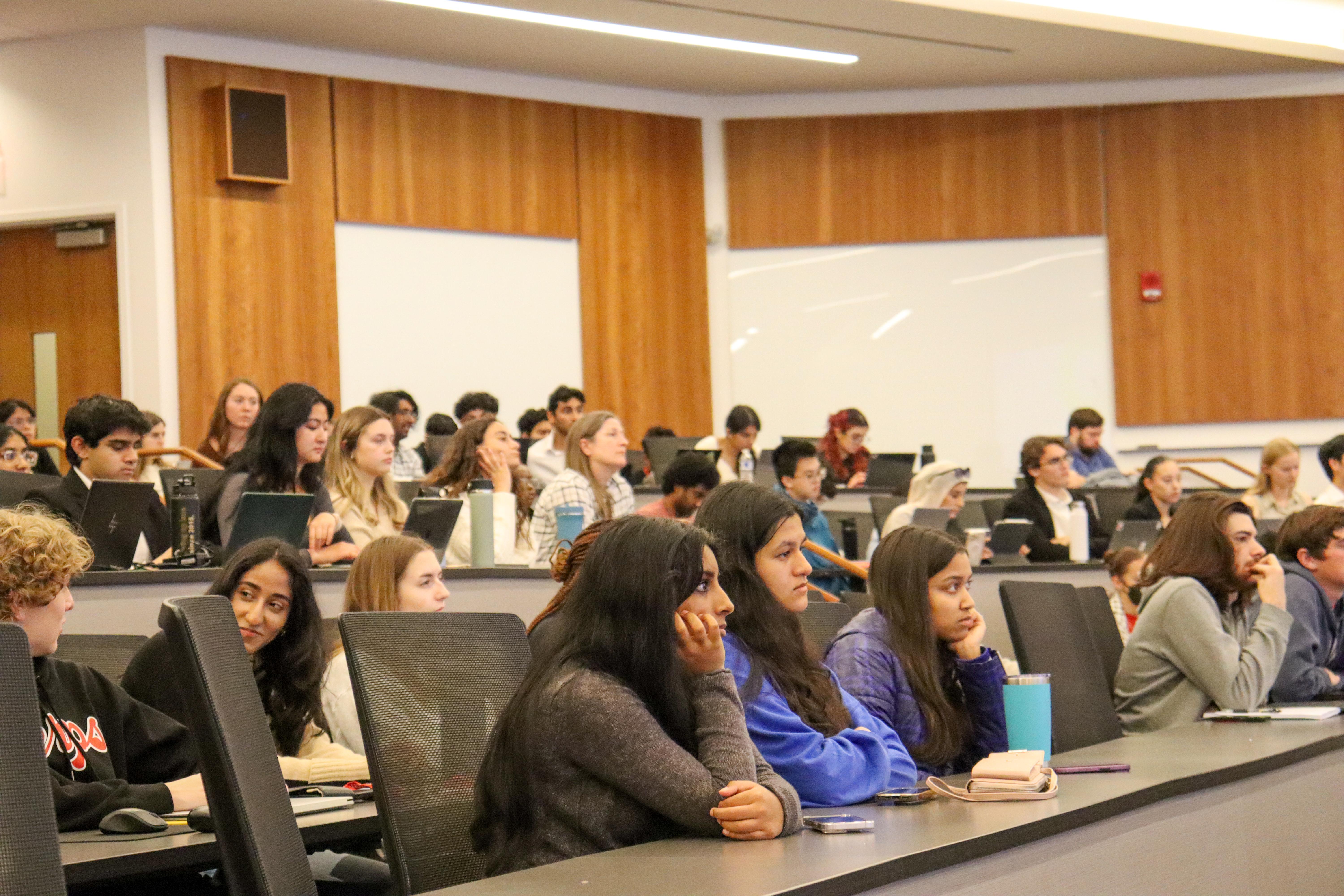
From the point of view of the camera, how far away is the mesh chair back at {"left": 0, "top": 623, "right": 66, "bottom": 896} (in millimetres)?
1440

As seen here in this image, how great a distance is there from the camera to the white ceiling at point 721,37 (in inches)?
332

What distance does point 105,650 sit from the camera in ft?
9.76

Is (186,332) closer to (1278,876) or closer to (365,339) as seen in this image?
(365,339)

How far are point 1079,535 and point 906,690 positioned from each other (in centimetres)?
399

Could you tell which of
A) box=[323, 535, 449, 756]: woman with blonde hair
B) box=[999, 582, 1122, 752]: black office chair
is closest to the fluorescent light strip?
box=[323, 535, 449, 756]: woman with blonde hair

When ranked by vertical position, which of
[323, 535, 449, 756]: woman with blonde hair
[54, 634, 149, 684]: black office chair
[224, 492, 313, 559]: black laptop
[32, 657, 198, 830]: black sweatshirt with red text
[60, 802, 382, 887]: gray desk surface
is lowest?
[60, 802, 382, 887]: gray desk surface

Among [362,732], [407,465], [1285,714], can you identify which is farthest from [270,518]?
[407,465]

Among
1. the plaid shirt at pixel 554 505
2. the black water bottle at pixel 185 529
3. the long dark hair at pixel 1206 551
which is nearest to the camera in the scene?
the long dark hair at pixel 1206 551

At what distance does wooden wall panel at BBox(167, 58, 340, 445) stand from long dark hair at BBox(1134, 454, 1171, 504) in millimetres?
4535

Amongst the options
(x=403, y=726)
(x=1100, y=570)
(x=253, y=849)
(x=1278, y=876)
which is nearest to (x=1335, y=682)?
(x=1278, y=876)

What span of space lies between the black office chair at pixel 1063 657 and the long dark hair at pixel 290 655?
1384mm

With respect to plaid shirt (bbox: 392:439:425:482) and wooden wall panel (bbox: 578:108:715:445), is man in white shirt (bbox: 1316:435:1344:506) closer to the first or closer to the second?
plaid shirt (bbox: 392:439:425:482)

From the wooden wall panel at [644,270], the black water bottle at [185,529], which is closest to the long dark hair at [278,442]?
the black water bottle at [185,529]

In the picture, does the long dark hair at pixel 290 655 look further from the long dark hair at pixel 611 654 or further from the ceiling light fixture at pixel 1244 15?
the ceiling light fixture at pixel 1244 15
